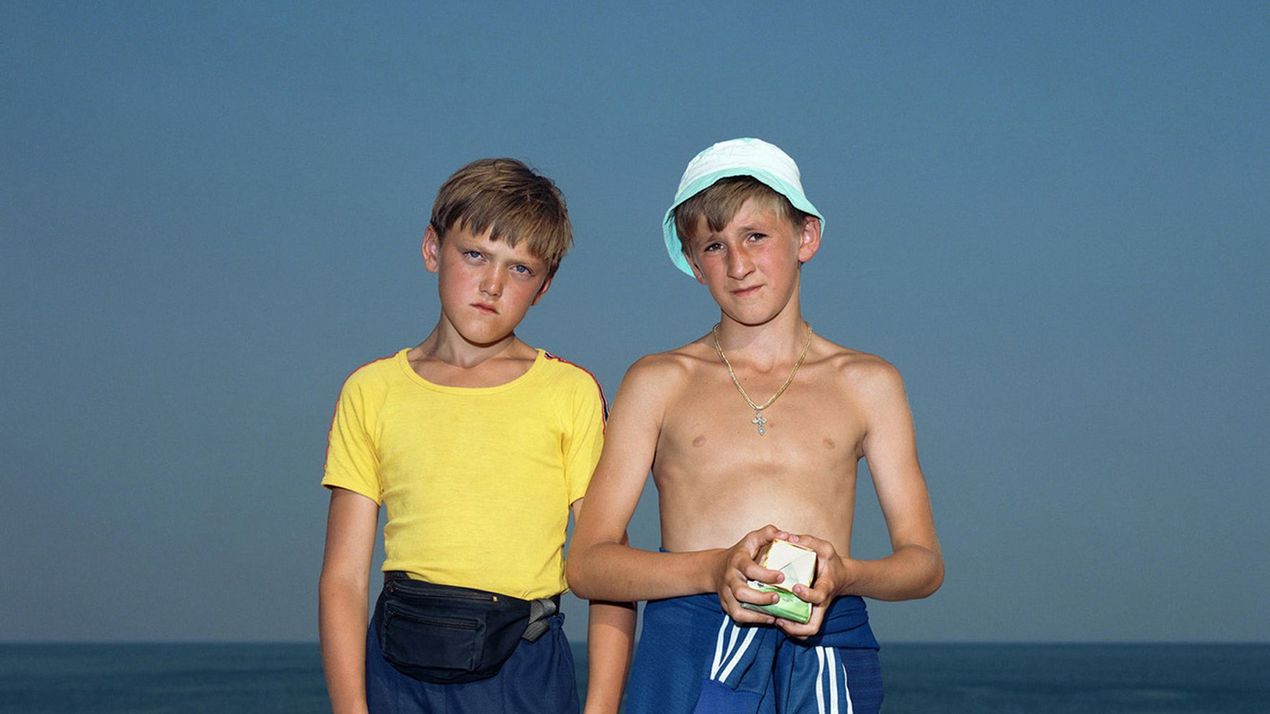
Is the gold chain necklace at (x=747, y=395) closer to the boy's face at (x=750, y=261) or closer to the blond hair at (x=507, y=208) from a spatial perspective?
the boy's face at (x=750, y=261)

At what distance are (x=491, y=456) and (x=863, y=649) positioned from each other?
114 cm

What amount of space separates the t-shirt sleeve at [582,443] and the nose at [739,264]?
56 cm

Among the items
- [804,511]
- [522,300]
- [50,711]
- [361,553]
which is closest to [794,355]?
[804,511]

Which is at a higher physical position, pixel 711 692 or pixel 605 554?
pixel 605 554

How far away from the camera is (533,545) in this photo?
3854mm

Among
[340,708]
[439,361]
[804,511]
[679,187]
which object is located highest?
[679,187]

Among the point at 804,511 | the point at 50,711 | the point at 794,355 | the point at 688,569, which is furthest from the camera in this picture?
the point at 50,711

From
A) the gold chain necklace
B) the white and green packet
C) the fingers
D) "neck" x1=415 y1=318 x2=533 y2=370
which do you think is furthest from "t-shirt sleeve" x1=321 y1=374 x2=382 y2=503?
the white and green packet

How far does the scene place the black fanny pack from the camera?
12.2 ft

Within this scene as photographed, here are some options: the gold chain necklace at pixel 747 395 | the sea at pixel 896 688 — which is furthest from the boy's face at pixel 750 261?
the sea at pixel 896 688

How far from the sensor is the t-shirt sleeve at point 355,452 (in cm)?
402

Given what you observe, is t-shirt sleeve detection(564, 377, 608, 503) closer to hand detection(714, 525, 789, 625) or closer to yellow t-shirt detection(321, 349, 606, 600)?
yellow t-shirt detection(321, 349, 606, 600)

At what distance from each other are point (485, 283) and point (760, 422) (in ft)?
2.93

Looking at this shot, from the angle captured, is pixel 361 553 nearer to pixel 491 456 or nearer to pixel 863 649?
pixel 491 456
